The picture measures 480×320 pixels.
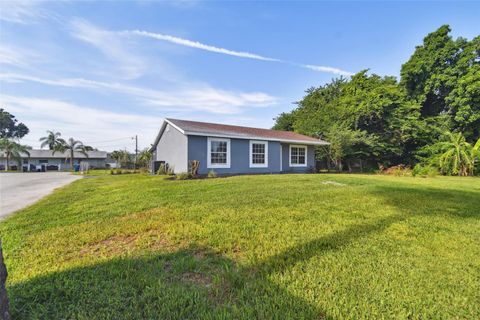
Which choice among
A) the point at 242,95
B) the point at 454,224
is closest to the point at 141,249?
the point at 454,224

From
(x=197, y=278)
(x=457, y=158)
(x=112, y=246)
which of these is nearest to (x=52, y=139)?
(x=112, y=246)

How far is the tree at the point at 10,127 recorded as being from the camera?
53281mm

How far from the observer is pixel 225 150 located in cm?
1362

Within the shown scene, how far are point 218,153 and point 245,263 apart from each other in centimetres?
1094

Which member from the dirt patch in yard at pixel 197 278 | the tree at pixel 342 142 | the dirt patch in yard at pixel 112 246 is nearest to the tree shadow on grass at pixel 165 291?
the dirt patch in yard at pixel 197 278

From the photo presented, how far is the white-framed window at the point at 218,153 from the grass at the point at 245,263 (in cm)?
799

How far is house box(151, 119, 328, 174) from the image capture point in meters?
12.6

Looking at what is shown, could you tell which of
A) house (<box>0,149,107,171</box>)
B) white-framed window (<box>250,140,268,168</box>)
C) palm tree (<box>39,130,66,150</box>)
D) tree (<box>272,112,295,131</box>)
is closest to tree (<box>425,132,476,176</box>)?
white-framed window (<box>250,140,268,168</box>)

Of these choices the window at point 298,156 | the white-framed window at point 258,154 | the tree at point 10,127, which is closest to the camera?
the white-framed window at point 258,154

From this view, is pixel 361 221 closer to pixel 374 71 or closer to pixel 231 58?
pixel 231 58

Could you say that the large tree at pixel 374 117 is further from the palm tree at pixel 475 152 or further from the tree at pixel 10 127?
the tree at pixel 10 127

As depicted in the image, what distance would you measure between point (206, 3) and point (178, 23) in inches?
61.9

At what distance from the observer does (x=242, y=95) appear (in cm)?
1831

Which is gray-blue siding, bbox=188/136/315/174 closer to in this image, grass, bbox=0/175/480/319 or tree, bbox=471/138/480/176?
grass, bbox=0/175/480/319
